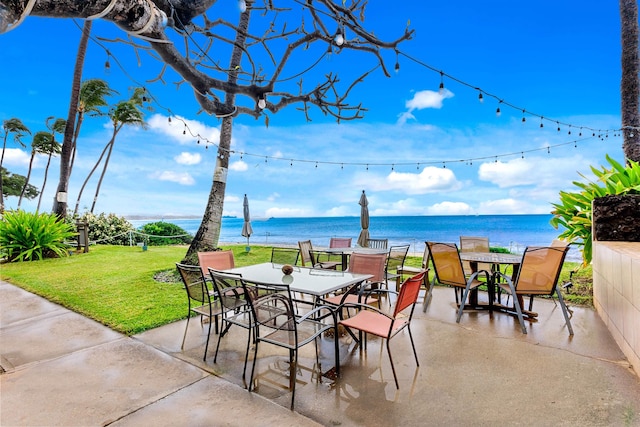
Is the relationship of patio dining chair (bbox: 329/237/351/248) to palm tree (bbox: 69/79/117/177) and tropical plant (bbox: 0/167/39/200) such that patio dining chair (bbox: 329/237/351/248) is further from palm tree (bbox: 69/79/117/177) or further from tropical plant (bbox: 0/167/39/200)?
tropical plant (bbox: 0/167/39/200)

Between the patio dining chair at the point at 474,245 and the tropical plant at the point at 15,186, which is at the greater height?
the tropical plant at the point at 15,186

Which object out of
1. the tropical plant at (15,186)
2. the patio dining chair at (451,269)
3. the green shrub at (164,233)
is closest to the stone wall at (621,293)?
the patio dining chair at (451,269)

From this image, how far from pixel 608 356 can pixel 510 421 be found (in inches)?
67.7

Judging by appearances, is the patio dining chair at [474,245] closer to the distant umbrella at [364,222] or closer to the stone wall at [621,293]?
the stone wall at [621,293]

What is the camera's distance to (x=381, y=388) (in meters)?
2.50

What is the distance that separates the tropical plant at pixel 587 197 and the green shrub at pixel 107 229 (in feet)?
48.1

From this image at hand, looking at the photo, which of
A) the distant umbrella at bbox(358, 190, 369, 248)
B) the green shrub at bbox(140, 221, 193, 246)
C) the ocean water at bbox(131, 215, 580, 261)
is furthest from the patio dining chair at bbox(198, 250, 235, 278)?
the green shrub at bbox(140, 221, 193, 246)

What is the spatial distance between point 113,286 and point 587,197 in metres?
8.31

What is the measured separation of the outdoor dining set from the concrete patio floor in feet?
0.48

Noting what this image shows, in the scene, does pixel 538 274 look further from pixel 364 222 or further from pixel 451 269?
pixel 364 222

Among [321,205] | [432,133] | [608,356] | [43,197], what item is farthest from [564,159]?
[43,197]

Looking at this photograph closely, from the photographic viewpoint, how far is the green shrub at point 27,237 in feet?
29.9

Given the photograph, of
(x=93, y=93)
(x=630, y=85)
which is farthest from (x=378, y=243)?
(x=93, y=93)

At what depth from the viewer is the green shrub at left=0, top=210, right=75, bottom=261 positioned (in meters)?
9.12
